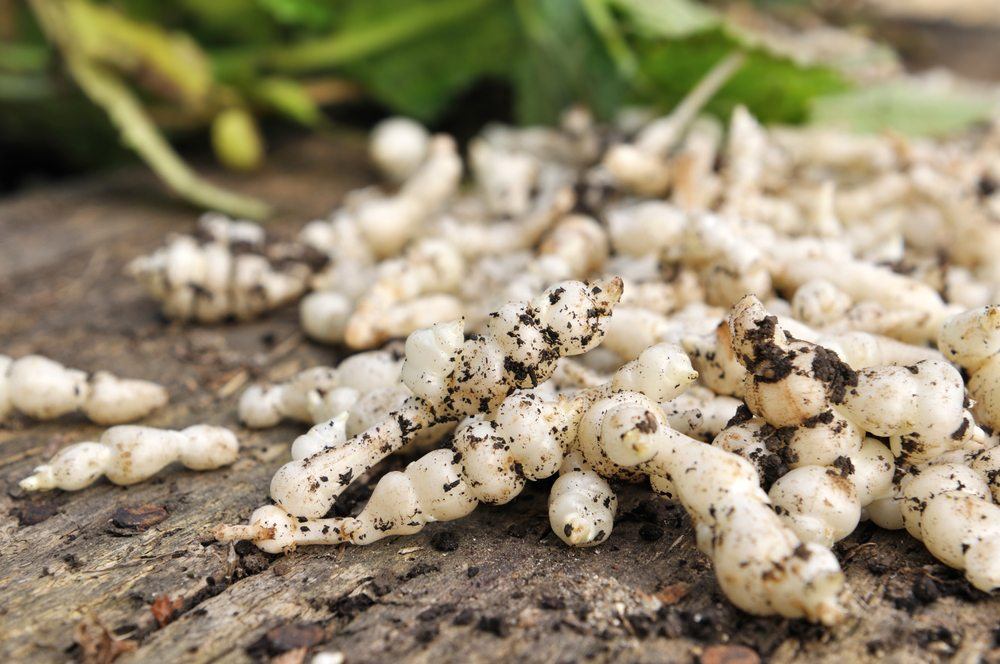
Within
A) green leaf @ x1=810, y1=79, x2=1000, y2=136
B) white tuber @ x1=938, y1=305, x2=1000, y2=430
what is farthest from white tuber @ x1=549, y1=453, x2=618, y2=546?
green leaf @ x1=810, y1=79, x2=1000, y2=136

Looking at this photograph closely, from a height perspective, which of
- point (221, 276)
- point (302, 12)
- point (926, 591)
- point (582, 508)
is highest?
point (302, 12)

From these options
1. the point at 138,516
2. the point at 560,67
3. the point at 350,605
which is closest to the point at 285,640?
the point at 350,605

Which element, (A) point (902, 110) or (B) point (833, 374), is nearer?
(B) point (833, 374)

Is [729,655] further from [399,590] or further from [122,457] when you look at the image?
[122,457]

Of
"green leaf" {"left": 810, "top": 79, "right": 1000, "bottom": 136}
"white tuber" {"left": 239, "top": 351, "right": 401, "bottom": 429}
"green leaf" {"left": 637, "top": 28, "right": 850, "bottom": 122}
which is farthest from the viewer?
"green leaf" {"left": 810, "top": 79, "right": 1000, "bottom": 136}

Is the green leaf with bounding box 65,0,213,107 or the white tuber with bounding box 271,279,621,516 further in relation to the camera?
the green leaf with bounding box 65,0,213,107

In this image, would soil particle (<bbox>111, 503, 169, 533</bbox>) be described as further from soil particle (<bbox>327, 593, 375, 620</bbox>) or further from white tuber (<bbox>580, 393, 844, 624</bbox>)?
white tuber (<bbox>580, 393, 844, 624</bbox>)

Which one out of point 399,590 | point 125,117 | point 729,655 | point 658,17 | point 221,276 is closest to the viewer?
point 729,655

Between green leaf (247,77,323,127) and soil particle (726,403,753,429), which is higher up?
green leaf (247,77,323,127)
